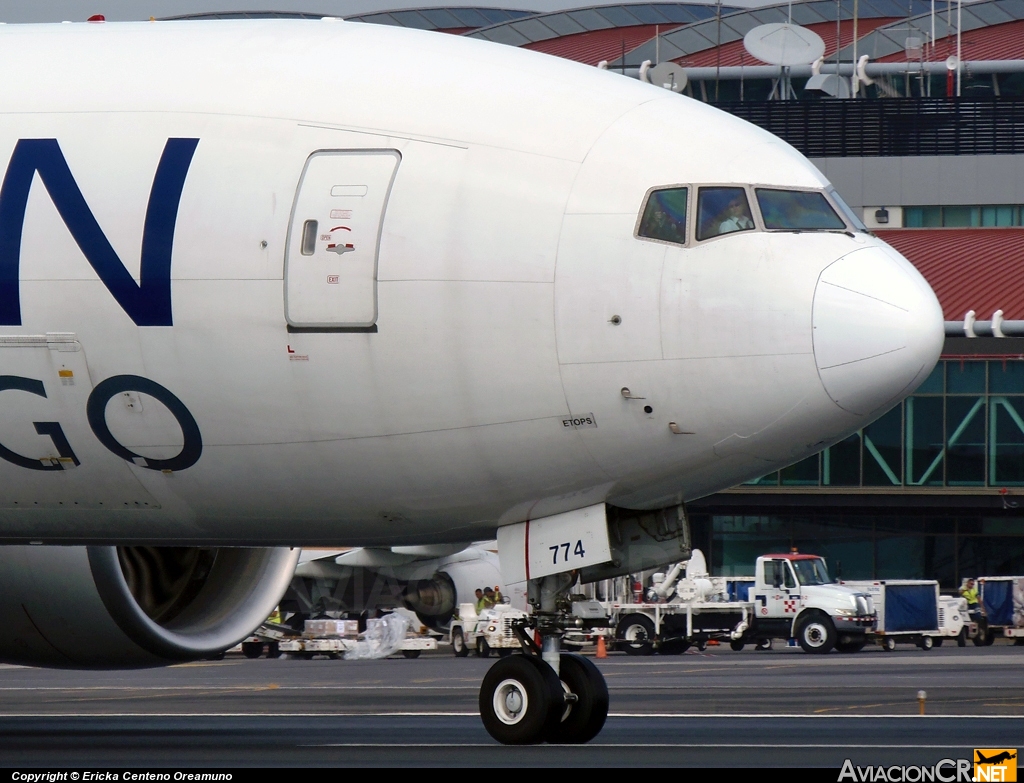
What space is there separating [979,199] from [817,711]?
161ft

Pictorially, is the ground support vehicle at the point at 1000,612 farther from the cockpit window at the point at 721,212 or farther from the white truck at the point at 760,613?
the cockpit window at the point at 721,212

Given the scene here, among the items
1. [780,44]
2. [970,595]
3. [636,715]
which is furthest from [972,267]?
[636,715]

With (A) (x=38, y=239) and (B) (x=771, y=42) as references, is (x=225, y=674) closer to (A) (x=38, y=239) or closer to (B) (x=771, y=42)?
(A) (x=38, y=239)

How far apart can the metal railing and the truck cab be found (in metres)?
28.4

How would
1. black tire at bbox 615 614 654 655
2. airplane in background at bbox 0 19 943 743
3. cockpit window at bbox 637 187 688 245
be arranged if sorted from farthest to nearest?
black tire at bbox 615 614 654 655 → cockpit window at bbox 637 187 688 245 → airplane in background at bbox 0 19 943 743

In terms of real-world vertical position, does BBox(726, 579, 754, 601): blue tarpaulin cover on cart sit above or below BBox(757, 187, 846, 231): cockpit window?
below

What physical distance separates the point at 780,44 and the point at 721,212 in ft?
175

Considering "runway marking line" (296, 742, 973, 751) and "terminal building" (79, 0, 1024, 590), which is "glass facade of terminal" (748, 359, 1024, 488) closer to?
"terminal building" (79, 0, 1024, 590)

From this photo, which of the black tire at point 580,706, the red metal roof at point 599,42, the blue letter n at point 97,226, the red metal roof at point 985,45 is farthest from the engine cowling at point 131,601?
the red metal roof at point 599,42

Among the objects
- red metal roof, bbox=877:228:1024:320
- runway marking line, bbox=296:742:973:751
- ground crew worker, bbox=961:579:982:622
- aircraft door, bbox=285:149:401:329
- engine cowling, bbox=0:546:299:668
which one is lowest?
ground crew worker, bbox=961:579:982:622

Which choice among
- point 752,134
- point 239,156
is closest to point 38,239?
point 239,156

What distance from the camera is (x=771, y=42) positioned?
61.9 meters

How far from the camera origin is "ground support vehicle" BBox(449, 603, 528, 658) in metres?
38.7

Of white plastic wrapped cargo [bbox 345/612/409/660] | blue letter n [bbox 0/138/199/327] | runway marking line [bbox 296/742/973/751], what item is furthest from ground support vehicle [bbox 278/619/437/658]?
blue letter n [bbox 0/138/199/327]
